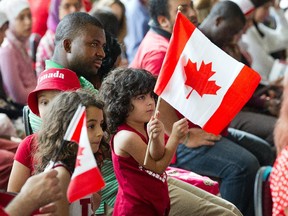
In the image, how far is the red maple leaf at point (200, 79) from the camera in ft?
12.7

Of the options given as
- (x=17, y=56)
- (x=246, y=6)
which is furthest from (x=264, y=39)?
(x=17, y=56)

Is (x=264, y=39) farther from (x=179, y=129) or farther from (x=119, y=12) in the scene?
(x=179, y=129)

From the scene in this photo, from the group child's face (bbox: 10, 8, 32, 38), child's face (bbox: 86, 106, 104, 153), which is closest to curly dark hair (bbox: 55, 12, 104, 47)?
child's face (bbox: 86, 106, 104, 153)

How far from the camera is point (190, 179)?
459cm

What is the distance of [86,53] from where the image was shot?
13.9ft

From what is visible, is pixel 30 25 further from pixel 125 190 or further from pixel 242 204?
pixel 125 190

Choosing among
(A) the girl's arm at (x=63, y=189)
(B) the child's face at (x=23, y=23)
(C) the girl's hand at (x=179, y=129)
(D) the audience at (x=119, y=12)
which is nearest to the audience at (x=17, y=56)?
(B) the child's face at (x=23, y=23)

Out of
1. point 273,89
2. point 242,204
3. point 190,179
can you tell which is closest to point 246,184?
point 242,204

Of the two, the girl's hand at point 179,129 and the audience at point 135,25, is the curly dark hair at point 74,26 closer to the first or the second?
the girl's hand at point 179,129

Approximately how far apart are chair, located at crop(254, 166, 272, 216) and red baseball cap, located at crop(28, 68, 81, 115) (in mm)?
1717

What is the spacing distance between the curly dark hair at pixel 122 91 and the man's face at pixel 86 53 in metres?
0.33

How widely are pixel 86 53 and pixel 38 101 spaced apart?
422 millimetres

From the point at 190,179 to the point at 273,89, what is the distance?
2.18 metres

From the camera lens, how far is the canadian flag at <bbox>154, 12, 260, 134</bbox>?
12.7 feet
